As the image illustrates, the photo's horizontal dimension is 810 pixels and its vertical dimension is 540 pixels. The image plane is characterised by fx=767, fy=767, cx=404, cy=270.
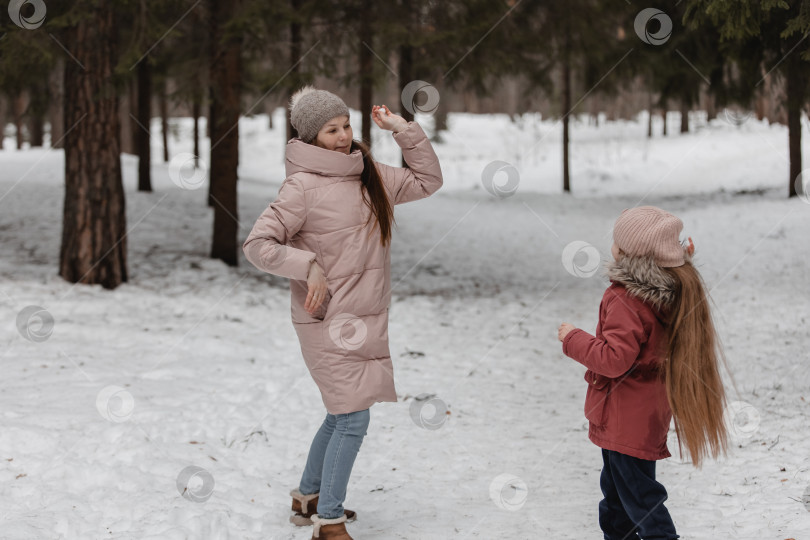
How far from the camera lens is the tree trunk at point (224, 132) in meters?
10.1

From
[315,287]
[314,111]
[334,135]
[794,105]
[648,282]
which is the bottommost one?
[315,287]

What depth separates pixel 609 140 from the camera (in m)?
30.6

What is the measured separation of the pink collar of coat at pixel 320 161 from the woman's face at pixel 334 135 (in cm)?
5

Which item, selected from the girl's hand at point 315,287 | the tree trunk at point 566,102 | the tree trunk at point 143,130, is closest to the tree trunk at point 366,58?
the tree trunk at point 566,102

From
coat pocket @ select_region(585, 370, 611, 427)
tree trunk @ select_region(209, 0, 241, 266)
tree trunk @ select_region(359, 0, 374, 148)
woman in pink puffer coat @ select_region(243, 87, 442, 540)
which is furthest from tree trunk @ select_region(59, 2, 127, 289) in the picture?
coat pocket @ select_region(585, 370, 611, 427)

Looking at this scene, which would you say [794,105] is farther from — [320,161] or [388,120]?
[320,161]

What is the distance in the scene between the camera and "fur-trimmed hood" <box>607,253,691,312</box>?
2.99 meters

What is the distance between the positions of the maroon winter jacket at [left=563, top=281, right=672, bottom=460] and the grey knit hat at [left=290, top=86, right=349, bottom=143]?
1.41 metres

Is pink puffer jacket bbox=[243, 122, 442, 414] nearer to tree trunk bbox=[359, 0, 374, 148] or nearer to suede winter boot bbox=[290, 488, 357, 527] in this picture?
suede winter boot bbox=[290, 488, 357, 527]

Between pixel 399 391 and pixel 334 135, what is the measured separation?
10.9 ft

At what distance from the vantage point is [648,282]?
2.99 m

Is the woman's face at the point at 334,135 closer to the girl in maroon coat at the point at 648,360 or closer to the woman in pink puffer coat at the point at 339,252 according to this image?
the woman in pink puffer coat at the point at 339,252

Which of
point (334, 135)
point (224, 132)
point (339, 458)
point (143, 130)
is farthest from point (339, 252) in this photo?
point (143, 130)

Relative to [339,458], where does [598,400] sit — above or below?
above
